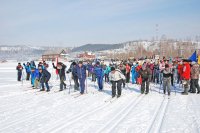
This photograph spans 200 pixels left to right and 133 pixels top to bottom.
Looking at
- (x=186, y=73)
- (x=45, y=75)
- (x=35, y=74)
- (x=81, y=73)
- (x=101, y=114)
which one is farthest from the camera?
(x=35, y=74)

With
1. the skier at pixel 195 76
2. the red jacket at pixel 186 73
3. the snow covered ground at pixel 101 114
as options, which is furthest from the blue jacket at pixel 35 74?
the skier at pixel 195 76

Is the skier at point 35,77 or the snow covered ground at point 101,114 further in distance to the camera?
the skier at point 35,77

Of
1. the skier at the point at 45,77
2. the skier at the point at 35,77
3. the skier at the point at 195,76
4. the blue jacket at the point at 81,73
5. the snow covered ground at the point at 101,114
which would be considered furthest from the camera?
the skier at the point at 35,77

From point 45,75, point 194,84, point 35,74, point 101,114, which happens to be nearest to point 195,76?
point 194,84

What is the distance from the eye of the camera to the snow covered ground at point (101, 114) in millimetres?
7747

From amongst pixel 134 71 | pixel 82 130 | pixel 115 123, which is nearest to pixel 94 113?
pixel 115 123

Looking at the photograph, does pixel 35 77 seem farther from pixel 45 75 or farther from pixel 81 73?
pixel 81 73

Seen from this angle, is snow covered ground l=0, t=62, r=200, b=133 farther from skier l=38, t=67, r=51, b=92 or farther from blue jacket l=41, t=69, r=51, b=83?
blue jacket l=41, t=69, r=51, b=83

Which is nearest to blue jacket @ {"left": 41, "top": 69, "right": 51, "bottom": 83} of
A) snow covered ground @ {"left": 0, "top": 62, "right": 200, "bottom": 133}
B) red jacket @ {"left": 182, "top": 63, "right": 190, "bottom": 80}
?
snow covered ground @ {"left": 0, "top": 62, "right": 200, "bottom": 133}

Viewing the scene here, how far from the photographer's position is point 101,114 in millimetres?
Answer: 9727

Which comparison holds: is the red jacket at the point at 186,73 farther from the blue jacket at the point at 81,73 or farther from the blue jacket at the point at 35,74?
the blue jacket at the point at 35,74

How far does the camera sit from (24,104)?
12.1m

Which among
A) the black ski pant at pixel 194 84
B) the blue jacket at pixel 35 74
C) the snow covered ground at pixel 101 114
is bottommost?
the snow covered ground at pixel 101 114

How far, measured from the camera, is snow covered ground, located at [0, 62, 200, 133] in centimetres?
775
